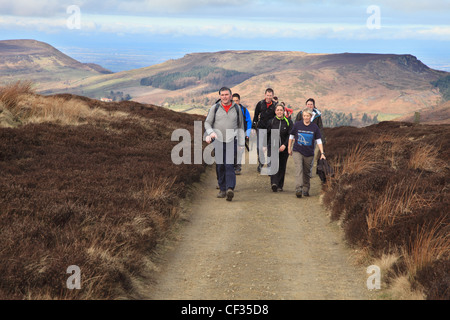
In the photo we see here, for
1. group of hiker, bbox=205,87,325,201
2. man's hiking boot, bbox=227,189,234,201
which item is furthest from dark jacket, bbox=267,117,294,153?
man's hiking boot, bbox=227,189,234,201

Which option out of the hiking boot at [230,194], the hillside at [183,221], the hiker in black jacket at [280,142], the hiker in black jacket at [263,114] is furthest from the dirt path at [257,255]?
the hiker in black jacket at [263,114]

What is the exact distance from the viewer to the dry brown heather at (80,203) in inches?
203

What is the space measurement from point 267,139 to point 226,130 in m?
2.75

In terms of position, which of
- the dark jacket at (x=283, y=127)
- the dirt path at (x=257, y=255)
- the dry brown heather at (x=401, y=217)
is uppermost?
the dark jacket at (x=283, y=127)

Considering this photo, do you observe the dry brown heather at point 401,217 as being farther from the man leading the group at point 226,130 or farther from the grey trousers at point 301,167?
the man leading the group at point 226,130

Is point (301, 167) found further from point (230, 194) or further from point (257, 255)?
point (257, 255)

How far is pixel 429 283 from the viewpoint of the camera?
5148mm

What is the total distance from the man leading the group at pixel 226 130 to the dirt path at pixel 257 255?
93 centimetres

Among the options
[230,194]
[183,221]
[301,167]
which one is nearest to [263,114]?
[301,167]

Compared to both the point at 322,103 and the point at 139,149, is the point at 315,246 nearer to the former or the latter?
the point at 139,149

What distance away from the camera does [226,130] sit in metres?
10.7

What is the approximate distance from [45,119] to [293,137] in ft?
32.9

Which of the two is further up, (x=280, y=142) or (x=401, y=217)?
(x=280, y=142)
